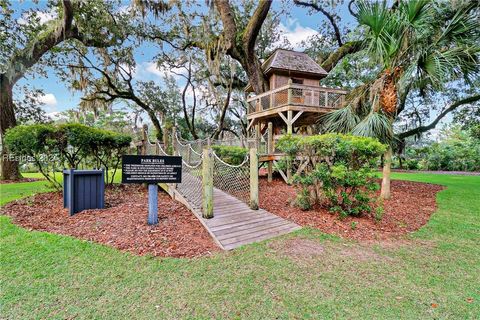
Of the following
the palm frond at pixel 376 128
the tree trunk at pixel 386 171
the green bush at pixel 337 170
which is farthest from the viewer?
the tree trunk at pixel 386 171

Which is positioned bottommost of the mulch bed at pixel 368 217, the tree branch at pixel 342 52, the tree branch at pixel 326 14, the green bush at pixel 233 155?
the mulch bed at pixel 368 217

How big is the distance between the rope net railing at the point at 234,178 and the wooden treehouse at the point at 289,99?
3.42 metres

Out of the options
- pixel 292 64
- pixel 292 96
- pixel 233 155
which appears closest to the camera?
pixel 233 155

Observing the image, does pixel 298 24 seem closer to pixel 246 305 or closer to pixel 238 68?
pixel 238 68

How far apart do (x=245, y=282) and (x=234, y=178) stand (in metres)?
3.51

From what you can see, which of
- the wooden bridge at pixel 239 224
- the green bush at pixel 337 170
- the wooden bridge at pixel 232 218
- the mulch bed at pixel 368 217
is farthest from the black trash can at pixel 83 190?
the green bush at pixel 337 170

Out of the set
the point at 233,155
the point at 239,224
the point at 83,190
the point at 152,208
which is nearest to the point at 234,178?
the point at 239,224

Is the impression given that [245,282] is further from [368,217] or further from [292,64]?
[292,64]

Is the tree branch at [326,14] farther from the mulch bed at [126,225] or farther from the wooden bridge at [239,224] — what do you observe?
the mulch bed at [126,225]

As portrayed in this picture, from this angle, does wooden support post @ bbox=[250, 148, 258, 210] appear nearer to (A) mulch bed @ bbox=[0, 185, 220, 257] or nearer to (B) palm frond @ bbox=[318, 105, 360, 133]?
(A) mulch bed @ bbox=[0, 185, 220, 257]

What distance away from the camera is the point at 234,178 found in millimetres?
6129

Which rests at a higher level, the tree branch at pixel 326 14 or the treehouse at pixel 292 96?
the tree branch at pixel 326 14

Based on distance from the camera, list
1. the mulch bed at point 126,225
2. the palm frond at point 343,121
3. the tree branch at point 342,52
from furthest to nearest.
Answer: the tree branch at point 342,52 < the palm frond at point 343,121 < the mulch bed at point 126,225

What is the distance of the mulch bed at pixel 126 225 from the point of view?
12.0 feet
